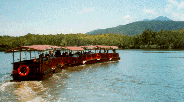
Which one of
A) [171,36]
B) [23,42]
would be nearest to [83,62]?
[171,36]

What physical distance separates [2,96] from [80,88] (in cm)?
613

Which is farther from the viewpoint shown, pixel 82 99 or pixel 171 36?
pixel 171 36

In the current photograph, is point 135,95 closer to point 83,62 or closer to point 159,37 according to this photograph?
point 83,62

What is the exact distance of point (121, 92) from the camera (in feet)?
58.0

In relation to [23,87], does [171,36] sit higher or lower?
higher

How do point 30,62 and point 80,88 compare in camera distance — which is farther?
point 30,62

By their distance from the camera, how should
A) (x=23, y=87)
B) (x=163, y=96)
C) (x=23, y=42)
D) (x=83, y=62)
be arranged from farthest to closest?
(x=23, y=42) < (x=83, y=62) < (x=23, y=87) < (x=163, y=96)

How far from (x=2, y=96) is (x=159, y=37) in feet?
513

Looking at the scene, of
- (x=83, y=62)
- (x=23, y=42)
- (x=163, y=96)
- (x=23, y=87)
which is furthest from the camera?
(x=23, y=42)

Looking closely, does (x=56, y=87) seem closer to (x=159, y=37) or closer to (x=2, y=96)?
(x=2, y=96)

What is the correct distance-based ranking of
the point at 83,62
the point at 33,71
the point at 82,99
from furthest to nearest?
the point at 83,62 → the point at 33,71 → the point at 82,99

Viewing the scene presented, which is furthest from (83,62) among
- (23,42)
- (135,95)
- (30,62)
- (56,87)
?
(23,42)

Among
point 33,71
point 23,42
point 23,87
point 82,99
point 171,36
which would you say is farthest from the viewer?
point 23,42

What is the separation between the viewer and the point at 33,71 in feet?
71.9
